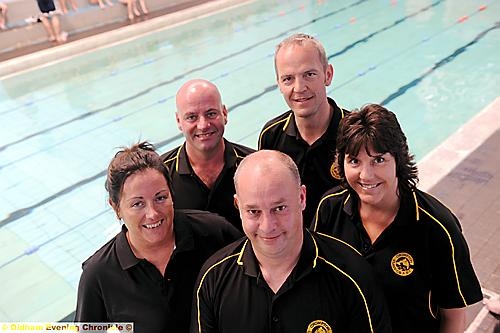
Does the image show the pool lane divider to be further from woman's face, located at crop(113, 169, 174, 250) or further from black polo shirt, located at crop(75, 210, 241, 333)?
woman's face, located at crop(113, 169, 174, 250)

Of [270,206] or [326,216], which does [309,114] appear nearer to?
[326,216]

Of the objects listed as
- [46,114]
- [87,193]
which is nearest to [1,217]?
[87,193]

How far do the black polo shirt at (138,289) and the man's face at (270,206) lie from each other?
418 millimetres

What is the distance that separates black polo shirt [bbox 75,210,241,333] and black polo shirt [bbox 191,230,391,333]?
9.9 inches

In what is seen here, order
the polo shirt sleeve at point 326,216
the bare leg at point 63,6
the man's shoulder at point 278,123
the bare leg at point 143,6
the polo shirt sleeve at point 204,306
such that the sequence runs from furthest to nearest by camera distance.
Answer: the bare leg at point 143,6 < the bare leg at point 63,6 < the man's shoulder at point 278,123 < the polo shirt sleeve at point 326,216 < the polo shirt sleeve at point 204,306

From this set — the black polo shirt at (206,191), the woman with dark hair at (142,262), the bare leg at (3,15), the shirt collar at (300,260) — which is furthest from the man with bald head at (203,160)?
the bare leg at (3,15)

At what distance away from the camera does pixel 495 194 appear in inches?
139

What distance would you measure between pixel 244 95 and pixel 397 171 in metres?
5.16

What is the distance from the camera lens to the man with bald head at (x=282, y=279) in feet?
4.50

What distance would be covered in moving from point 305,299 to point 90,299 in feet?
2.55

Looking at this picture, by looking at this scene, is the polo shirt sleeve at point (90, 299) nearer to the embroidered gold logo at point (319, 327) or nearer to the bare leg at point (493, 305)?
the embroidered gold logo at point (319, 327)

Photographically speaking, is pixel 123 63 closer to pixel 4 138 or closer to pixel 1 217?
pixel 4 138

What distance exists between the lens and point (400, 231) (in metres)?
1.56

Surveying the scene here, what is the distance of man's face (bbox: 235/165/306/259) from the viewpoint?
4.45ft
